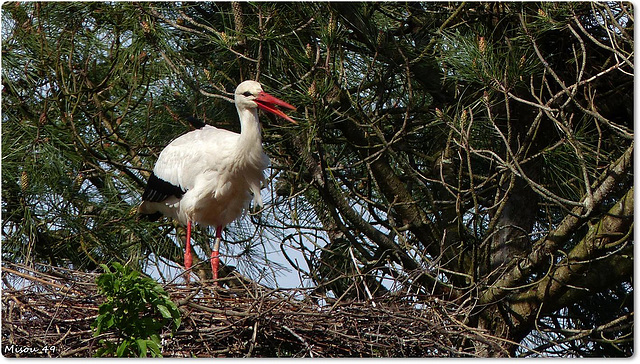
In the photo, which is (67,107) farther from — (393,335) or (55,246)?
(393,335)

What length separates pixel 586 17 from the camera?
5.03 m

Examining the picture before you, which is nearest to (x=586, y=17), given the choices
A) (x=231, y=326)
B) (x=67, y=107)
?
(x=231, y=326)

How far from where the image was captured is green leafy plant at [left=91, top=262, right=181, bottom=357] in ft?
12.2

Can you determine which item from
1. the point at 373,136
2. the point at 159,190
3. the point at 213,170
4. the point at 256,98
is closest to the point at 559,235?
the point at 373,136

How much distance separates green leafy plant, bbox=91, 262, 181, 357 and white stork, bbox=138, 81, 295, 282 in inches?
65.7

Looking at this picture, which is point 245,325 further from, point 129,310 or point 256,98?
point 256,98

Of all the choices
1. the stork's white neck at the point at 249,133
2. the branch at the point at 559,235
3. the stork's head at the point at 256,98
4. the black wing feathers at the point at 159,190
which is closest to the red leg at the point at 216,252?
the black wing feathers at the point at 159,190

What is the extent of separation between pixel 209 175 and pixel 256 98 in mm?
691

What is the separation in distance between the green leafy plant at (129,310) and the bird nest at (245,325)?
0.74 feet

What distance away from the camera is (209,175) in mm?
5590

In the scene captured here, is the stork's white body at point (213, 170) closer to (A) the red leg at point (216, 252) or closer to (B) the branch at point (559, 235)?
(A) the red leg at point (216, 252)

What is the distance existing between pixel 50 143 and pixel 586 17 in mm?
2923

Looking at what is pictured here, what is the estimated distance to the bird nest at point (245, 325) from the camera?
4152 mm

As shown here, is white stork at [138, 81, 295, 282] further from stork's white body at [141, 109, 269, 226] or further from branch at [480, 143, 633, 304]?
branch at [480, 143, 633, 304]
